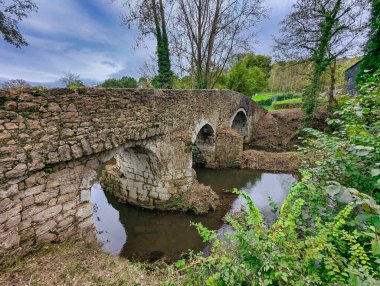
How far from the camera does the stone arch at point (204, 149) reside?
42.2ft

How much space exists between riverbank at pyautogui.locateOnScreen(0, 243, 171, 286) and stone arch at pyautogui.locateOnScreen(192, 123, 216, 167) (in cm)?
913

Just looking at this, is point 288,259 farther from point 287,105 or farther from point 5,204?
point 287,105

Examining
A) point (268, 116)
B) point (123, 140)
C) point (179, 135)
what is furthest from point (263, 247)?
point (268, 116)

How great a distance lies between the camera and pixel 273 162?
1267cm

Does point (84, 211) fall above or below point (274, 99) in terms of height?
below

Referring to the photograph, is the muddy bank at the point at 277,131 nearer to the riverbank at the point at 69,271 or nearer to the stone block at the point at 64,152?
the riverbank at the point at 69,271

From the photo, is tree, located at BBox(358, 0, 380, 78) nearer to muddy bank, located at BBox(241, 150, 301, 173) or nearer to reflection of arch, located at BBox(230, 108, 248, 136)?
muddy bank, located at BBox(241, 150, 301, 173)

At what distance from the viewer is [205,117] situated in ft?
35.6

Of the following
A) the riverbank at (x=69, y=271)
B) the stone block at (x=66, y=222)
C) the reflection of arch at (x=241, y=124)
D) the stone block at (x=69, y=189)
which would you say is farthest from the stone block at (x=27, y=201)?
the reflection of arch at (x=241, y=124)

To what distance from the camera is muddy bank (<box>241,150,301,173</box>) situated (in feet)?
40.5

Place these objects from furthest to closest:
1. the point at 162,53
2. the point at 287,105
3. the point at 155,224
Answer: the point at 287,105 → the point at 162,53 → the point at 155,224

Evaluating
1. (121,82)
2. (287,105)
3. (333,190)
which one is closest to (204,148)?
(333,190)

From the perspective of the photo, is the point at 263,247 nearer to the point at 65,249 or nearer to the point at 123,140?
the point at 65,249

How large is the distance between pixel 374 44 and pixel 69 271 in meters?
15.5
